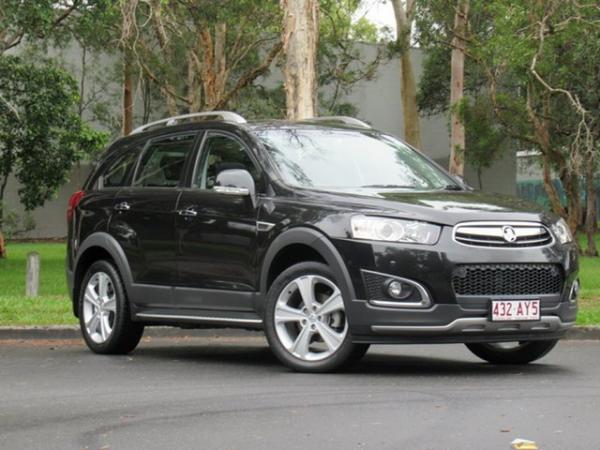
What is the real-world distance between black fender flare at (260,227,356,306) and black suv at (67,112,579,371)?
0.01 meters

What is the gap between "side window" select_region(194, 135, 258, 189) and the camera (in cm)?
1078

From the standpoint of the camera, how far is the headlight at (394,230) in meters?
9.42

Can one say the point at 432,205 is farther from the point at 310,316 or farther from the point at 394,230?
the point at 310,316

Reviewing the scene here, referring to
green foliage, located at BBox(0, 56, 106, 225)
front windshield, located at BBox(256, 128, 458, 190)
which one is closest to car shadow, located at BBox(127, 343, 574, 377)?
front windshield, located at BBox(256, 128, 458, 190)

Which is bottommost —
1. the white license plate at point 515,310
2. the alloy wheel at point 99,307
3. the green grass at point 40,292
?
the green grass at point 40,292

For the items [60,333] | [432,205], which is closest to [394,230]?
[432,205]

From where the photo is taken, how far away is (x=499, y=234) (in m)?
9.55

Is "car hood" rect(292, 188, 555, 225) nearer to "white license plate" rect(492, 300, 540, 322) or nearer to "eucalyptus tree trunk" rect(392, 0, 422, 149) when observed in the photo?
"white license plate" rect(492, 300, 540, 322)

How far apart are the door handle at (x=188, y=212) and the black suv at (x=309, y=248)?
2cm

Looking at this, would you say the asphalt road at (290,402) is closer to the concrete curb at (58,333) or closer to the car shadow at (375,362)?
the car shadow at (375,362)

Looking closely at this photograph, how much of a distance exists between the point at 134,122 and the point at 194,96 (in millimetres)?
11799

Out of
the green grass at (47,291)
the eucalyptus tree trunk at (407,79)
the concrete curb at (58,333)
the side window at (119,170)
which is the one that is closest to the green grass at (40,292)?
the green grass at (47,291)

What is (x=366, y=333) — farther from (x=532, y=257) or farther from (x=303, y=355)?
(x=532, y=257)

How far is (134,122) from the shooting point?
56156 mm
